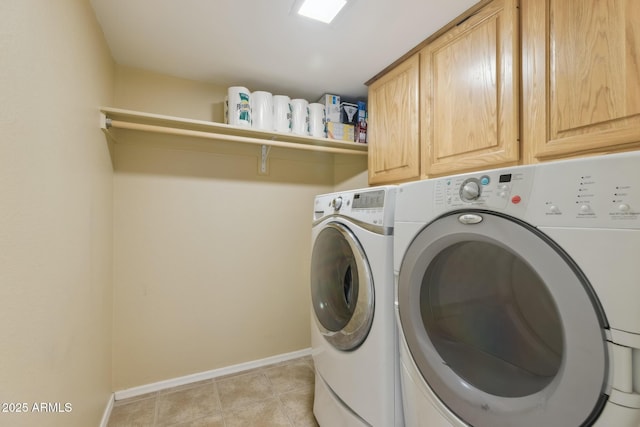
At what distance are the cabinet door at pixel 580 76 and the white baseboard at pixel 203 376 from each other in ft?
7.13

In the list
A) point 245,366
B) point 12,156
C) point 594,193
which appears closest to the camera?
point 594,193

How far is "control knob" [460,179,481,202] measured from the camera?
2.60 ft

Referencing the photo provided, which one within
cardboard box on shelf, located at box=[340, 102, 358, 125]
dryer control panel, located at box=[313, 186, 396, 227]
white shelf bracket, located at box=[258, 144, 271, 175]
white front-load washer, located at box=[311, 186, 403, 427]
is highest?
cardboard box on shelf, located at box=[340, 102, 358, 125]

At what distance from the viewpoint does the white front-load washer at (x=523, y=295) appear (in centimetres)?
56

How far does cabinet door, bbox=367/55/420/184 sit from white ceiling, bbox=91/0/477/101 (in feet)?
0.39

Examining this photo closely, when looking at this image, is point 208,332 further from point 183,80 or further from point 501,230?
point 501,230

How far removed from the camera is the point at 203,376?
2066 millimetres

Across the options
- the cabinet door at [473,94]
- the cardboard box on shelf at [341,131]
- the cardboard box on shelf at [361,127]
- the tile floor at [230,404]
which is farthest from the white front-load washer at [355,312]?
the cardboard box on shelf at [361,127]

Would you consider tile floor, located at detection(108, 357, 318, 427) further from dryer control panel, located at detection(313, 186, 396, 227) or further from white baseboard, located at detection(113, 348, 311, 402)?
dryer control panel, located at detection(313, 186, 396, 227)

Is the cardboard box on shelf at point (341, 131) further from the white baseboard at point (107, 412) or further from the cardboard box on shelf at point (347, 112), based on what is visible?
the white baseboard at point (107, 412)

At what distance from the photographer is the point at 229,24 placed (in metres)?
1.47

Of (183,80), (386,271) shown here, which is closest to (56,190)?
(386,271)

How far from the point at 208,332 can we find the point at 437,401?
173 centimetres

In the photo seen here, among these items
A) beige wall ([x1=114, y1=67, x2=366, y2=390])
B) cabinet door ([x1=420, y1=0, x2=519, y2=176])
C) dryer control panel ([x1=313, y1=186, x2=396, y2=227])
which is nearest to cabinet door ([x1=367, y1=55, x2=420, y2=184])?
cabinet door ([x1=420, y1=0, x2=519, y2=176])
